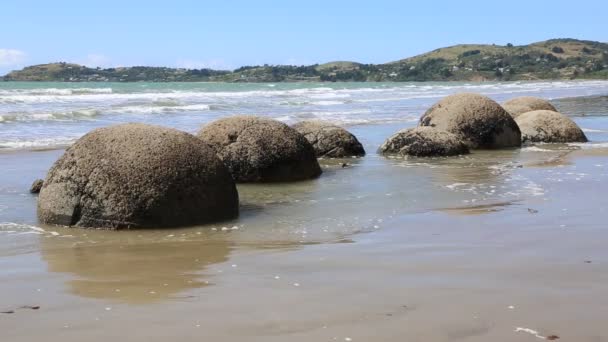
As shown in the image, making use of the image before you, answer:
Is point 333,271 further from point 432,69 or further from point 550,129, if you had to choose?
point 432,69

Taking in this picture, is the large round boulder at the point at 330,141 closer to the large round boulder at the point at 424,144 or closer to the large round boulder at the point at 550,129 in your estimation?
the large round boulder at the point at 424,144

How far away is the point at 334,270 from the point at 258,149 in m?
5.63

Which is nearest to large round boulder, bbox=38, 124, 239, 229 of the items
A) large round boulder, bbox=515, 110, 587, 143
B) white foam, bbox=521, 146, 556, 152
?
white foam, bbox=521, 146, 556, 152

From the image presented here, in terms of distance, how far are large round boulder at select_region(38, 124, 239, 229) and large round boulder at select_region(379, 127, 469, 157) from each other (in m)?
6.71

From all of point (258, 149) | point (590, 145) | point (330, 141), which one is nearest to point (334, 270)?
point (258, 149)

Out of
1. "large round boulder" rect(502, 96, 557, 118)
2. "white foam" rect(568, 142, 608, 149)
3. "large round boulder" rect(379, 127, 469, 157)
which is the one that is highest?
"large round boulder" rect(502, 96, 557, 118)

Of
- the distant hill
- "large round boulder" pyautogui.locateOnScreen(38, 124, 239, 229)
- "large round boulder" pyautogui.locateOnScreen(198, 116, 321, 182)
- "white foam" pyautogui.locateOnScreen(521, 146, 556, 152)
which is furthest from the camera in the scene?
the distant hill

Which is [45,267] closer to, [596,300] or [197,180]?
[197,180]

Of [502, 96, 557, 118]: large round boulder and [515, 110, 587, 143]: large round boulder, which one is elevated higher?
[502, 96, 557, 118]: large round boulder

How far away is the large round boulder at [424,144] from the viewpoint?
1416cm

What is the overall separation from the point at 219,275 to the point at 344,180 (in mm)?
5669

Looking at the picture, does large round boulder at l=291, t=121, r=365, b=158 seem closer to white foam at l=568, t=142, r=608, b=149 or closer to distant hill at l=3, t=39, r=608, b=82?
white foam at l=568, t=142, r=608, b=149

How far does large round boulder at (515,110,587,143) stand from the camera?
1683 centimetres

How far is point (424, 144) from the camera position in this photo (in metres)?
14.2
